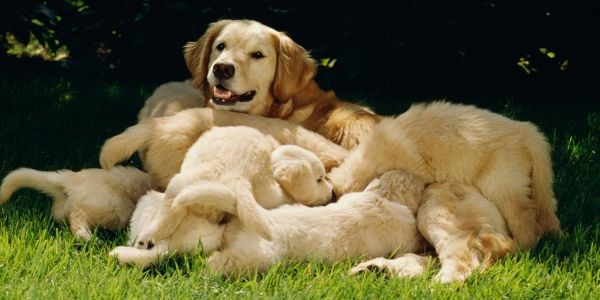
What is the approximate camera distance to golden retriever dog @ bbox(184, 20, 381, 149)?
15.0ft

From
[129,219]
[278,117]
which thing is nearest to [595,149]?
[278,117]

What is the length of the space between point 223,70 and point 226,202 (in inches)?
48.7

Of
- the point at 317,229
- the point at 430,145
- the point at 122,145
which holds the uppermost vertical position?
the point at 430,145

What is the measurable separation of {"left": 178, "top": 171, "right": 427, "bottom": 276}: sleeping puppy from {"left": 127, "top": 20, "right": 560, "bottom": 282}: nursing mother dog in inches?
4.2

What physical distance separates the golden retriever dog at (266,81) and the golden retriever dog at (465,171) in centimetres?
36

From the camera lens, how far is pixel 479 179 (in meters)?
4.08

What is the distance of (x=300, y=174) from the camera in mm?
3902

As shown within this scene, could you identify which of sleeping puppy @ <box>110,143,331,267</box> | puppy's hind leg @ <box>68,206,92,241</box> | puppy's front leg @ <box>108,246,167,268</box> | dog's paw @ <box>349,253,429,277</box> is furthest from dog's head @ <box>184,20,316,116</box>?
dog's paw @ <box>349,253,429,277</box>

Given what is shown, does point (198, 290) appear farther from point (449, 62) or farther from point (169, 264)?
point (449, 62)

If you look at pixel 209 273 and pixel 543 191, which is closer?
pixel 209 273

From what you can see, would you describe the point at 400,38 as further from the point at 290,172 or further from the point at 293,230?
the point at 293,230

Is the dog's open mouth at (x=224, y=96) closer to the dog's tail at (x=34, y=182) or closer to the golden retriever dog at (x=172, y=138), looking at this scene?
the golden retriever dog at (x=172, y=138)

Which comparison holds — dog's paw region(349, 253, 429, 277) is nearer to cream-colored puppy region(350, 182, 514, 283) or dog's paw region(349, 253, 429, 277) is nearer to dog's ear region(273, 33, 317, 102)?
cream-colored puppy region(350, 182, 514, 283)

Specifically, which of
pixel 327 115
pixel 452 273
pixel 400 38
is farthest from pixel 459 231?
pixel 400 38
